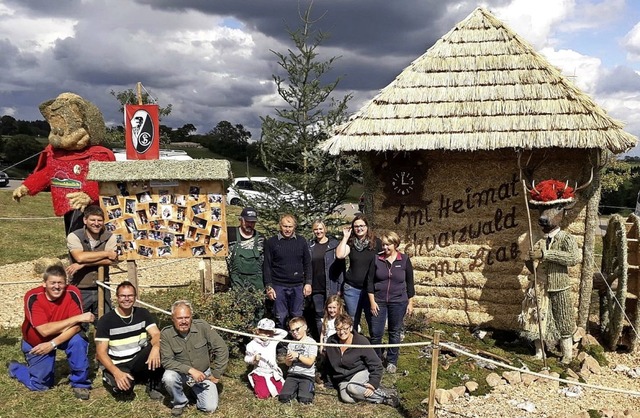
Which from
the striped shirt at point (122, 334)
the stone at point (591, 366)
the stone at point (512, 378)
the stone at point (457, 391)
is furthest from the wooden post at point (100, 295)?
the stone at point (591, 366)

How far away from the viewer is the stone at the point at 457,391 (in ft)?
17.1

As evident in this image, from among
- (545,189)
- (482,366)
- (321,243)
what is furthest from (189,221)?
(545,189)

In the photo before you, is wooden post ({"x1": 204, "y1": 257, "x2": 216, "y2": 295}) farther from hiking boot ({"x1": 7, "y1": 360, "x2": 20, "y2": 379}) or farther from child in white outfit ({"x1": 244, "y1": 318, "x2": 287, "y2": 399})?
hiking boot ({"x1": 7, "y1": 360, "x2": 20, "y2": 379})

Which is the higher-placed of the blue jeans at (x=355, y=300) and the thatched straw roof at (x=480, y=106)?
the thatched straw roof at (x=480, y=106)

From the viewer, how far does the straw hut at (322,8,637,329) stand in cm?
652

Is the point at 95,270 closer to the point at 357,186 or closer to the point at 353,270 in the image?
the point at 353,270

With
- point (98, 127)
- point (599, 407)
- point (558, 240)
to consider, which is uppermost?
point (98, 127)

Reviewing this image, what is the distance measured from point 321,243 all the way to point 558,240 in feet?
9.60

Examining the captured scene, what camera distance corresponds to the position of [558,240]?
20.1ft

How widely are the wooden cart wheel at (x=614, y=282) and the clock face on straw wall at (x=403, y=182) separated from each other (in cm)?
279

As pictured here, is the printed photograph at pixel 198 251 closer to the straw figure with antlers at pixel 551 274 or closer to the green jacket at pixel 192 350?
the green jacket at pixel 192 350

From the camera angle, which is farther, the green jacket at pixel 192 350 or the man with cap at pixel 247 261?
the man with cap at pixel 247 261

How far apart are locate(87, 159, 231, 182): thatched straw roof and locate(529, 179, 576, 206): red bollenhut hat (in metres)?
3.89

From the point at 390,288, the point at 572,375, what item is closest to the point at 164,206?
the point at 390,288
